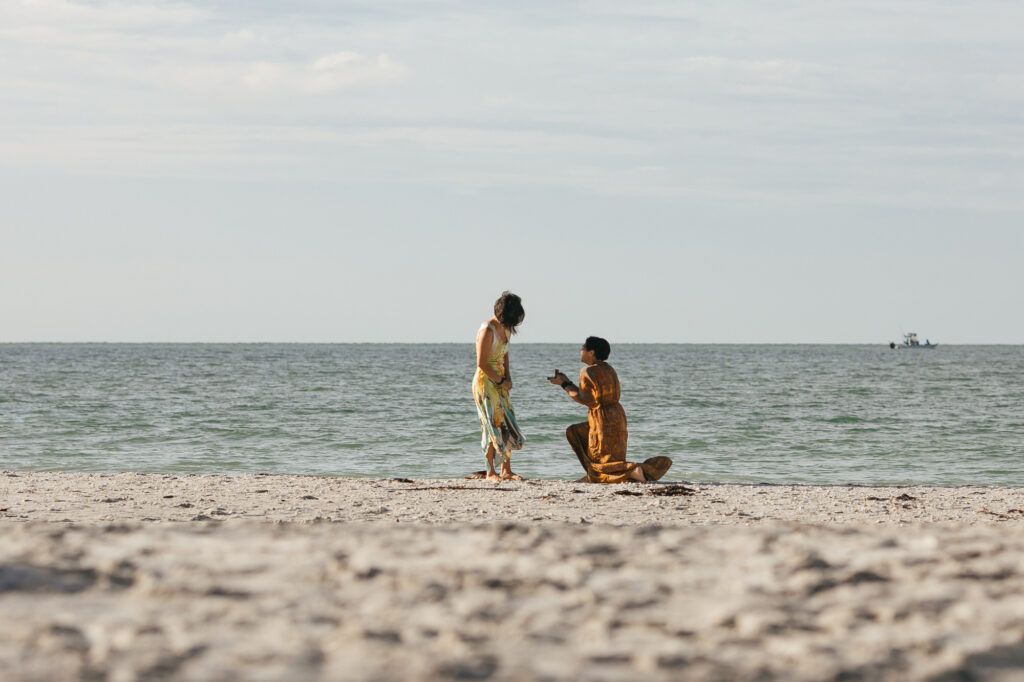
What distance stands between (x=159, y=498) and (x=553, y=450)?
24.9 ft

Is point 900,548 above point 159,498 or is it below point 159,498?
above

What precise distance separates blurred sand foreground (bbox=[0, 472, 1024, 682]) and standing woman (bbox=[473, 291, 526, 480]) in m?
6.30

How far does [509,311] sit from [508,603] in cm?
714

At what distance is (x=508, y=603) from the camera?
2.45 meters

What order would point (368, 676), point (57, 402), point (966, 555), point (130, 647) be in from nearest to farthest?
point (368, 676)
point (130, 647)
point (966, 555)
point (57, 402)

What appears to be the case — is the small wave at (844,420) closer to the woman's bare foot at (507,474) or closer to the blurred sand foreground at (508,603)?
the woman's bare foot at (507,474)

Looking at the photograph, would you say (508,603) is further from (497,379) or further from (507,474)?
(507,474)

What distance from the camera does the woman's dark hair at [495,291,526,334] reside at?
9523mm

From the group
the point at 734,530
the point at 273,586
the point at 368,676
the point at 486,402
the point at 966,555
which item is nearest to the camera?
the point at 368,676

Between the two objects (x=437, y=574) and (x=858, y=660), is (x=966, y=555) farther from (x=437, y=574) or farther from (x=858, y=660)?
(x=437, y=574)

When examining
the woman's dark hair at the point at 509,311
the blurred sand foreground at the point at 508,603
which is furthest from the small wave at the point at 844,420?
the blurred sand foreground at the point at 508,603

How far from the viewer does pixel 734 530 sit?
3105 mm

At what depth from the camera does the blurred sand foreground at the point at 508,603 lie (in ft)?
6.83

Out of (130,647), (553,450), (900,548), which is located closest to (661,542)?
(900,548)
